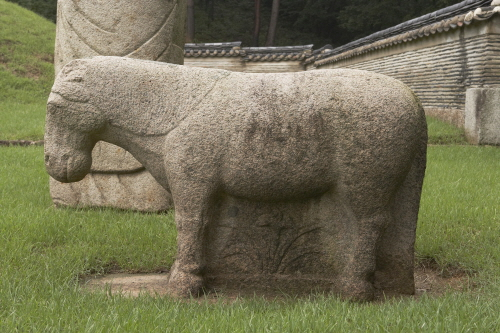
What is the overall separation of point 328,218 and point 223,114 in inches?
31.2

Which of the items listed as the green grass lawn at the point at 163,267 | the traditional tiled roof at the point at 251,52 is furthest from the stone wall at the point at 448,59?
the traditional tiled roof at the point at 251,52

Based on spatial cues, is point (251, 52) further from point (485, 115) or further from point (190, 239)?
point (190, 239)

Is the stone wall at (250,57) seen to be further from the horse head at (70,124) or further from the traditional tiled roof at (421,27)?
the horse head at (70,124)

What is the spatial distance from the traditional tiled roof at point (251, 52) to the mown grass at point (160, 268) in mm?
11419

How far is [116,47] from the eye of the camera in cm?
436

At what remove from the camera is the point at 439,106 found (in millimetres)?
10367

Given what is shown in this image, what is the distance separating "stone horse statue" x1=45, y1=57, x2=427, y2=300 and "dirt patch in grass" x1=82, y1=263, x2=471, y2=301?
0.19m

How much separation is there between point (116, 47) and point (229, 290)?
8.48 feet

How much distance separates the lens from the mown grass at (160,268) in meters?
2.10

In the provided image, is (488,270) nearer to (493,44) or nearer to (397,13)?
(493,44)

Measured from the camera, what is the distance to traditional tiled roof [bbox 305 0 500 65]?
8.61m

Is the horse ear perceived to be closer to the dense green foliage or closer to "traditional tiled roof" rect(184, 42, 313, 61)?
"traditional tiled roof" rect(184, 42, 313, 61)

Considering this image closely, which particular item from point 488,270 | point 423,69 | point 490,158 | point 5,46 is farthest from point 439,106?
point 5,46

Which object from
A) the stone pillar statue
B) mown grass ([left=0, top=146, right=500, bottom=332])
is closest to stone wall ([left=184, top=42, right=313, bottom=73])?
mown grass ([left=0, top=146, right=500, bottom=332])
